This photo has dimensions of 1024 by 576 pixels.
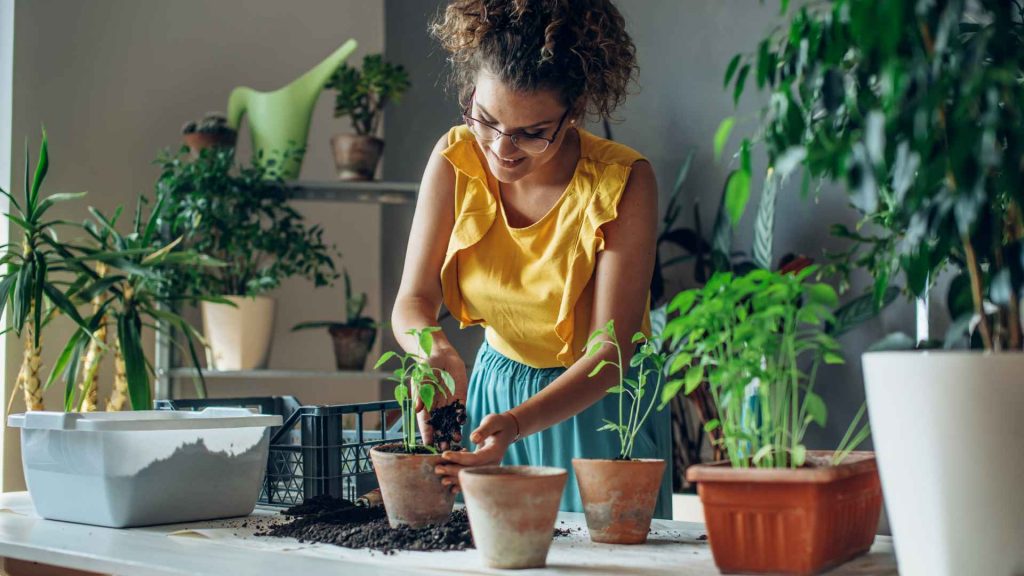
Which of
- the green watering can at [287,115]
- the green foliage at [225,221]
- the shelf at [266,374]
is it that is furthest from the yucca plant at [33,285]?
the green watering can at [287,115]

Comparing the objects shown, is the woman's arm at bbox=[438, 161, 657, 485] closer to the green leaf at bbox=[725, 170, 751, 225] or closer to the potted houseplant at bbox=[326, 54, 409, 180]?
the green leaf at bbox=[725, 170, 751, 225]

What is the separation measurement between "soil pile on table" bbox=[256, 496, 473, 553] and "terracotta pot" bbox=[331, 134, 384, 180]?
2.30 m

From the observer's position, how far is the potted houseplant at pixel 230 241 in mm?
3252

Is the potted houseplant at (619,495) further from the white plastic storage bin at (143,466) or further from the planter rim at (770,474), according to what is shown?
the white plastic storage bin at (143,466)

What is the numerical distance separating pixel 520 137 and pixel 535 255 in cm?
26

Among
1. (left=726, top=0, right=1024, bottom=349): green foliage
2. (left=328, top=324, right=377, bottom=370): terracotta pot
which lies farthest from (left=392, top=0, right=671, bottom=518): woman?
(left=328, top=324, right=377, bottom=370): terracotta pot

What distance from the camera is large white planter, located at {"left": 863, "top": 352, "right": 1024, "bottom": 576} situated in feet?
3.13

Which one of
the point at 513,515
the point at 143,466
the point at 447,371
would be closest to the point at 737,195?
the point at 513,515

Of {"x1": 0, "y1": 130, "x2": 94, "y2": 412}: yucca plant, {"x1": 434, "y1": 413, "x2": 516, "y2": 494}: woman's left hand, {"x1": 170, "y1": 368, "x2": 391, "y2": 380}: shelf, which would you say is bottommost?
{"x1": 170, "y1": 368, "x2": 391, "y2": 380}: shelf

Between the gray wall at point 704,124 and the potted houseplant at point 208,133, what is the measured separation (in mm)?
723

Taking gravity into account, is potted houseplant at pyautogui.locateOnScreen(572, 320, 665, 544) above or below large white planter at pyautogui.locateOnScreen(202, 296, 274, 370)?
below

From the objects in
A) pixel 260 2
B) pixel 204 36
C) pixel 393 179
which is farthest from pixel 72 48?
pixel 393 179

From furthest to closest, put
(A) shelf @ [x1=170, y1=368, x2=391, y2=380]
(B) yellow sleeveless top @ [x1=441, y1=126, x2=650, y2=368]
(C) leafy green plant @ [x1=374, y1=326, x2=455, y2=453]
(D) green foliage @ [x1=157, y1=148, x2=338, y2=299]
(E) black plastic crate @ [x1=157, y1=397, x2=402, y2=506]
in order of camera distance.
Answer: (A) shelf @ [x1=170, y1=368, x2=391, y2=380] → (D) green foliage @ [x1=157, y1=148, x2=338, y2=299] → (B) yellow sleeveless top @ [x1=441, y1=126, x2=650, y2=368] → (E) black plastic crate @ [x1=157, y1=397, x2=402, y2=506] → (C) leafy green plant @ [x1=374, y1=326, x2=455, y2=453]

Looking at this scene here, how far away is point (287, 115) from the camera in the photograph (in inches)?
138
